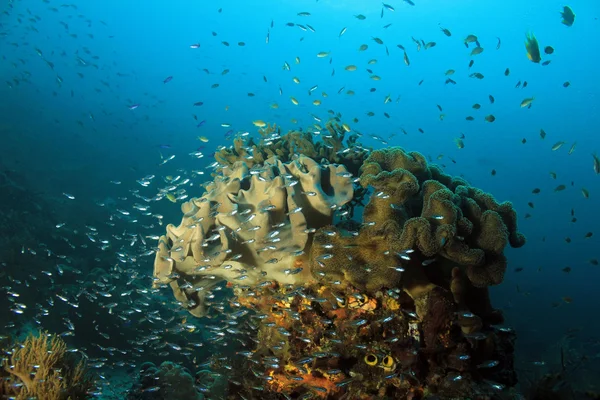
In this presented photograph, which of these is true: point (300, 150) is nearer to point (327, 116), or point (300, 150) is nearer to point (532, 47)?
point (532, 47)

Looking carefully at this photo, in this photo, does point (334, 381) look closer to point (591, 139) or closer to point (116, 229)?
point (116, 229)

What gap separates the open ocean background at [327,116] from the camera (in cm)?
2466

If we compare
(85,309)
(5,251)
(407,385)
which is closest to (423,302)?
(407,385)

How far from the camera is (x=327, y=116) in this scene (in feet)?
217

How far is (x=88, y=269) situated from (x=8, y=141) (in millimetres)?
21868

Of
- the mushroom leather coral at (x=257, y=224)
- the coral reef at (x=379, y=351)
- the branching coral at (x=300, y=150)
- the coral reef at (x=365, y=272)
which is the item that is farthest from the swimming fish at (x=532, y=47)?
the coral reef at (x=379, y=351)

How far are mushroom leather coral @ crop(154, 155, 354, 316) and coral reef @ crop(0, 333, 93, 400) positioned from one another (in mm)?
2547

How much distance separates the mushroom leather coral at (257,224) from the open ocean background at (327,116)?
174 inches

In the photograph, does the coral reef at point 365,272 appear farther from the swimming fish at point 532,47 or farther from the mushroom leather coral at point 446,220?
the swimming fish at point 532,47

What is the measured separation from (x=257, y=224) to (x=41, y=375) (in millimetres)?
4710

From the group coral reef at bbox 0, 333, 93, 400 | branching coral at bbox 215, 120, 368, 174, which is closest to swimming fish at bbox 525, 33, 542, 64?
branching coral at bbox 215, 120, 368, 174

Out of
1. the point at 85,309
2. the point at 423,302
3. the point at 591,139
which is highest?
the point at 423,302

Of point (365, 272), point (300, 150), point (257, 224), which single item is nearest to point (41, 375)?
point (257, 224)

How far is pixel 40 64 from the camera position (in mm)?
79062
